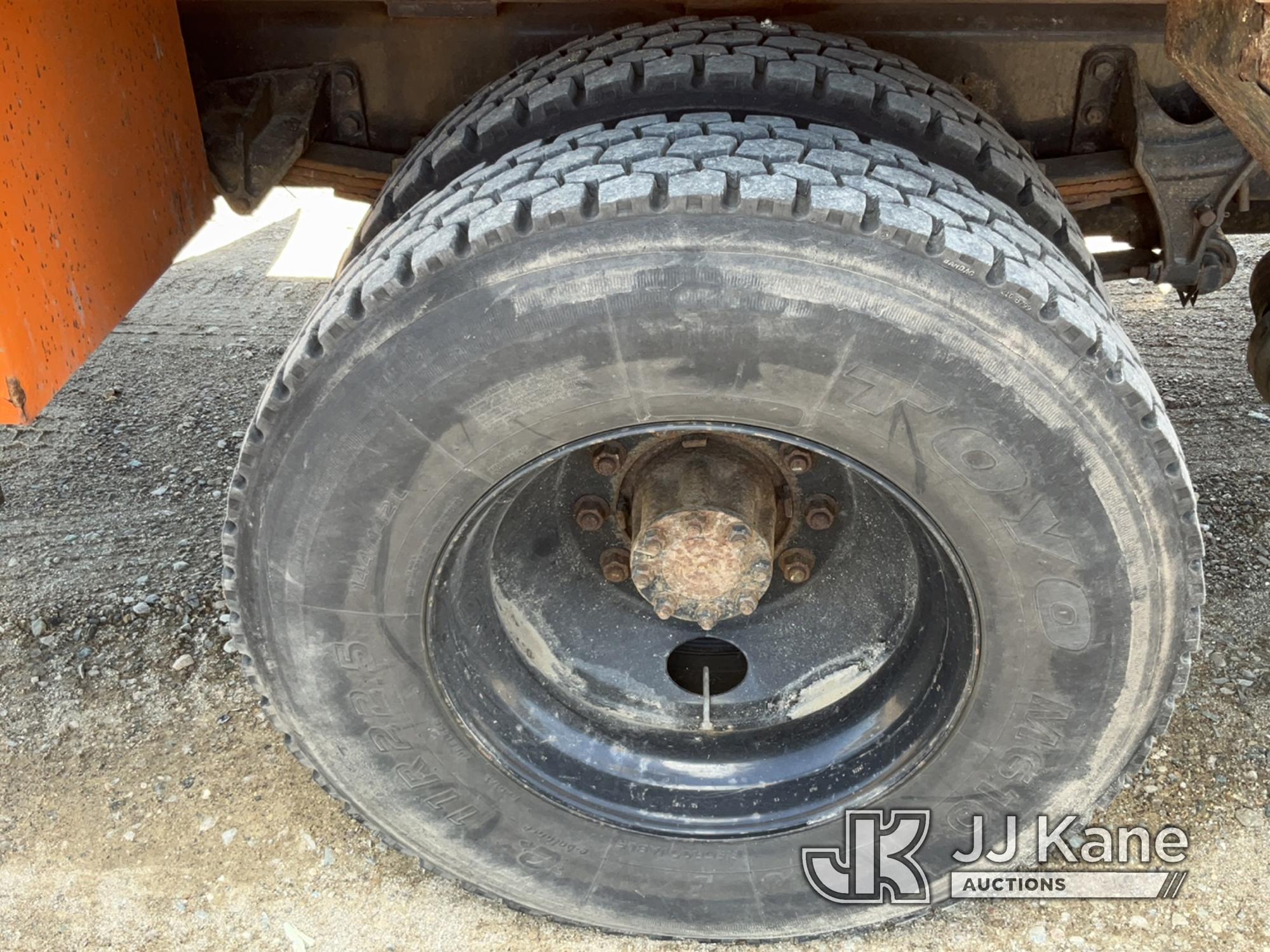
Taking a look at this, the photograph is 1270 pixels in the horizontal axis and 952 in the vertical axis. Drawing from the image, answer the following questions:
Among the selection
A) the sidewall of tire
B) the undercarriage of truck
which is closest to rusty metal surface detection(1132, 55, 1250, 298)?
the undercarriage of truck

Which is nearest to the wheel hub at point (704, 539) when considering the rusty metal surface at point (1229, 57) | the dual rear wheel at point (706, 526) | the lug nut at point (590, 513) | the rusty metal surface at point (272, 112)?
the dual rear wheel at point (706, 526)

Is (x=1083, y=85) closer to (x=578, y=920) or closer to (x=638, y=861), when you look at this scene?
(x=638, y=861)

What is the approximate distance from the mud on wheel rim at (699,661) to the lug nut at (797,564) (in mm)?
13

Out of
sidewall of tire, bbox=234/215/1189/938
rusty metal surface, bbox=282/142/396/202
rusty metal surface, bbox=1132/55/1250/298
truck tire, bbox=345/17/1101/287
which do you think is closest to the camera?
sidewall of tire, bbox=234/215/1189/938

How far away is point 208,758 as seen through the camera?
9.27 feet

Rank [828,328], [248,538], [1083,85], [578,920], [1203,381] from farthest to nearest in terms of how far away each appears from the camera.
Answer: [1203,381], [1083,85], [578,920], [248,538], [828,328]

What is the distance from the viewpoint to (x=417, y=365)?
5.62ft

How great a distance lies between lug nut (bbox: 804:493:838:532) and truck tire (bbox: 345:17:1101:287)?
0.65 meters

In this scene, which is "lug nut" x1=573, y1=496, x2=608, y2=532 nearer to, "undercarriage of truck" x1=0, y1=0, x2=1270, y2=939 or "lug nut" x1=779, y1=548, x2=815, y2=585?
"undercarriage of truck" x1=0, y1=0, x2=1270, y2=939

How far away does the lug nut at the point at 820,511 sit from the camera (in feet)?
7.38

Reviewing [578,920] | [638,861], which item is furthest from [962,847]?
[578,920]

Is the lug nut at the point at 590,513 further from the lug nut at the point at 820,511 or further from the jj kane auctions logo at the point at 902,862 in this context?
the jj kane auctions logo at the point at 902,862

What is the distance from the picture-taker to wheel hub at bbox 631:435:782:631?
2.10 metres

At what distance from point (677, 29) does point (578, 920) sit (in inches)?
70.8
